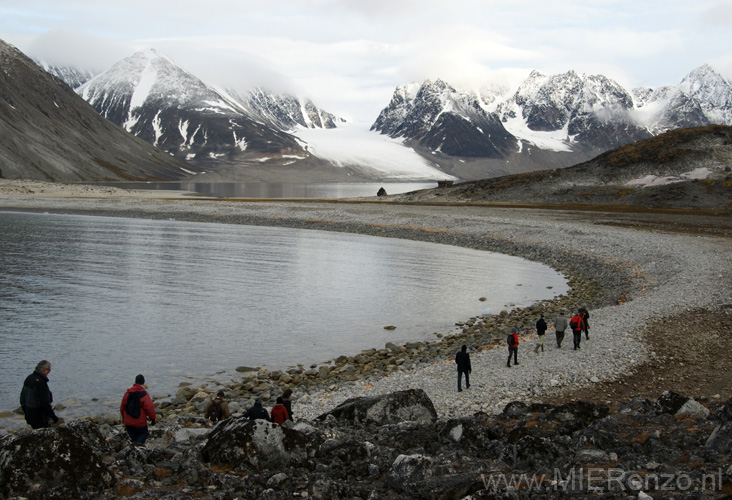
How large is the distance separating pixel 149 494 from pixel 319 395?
826 centimetres

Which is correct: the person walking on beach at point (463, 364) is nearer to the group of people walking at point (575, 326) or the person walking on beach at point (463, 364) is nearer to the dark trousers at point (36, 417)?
the group of people walking at point (575, 326)

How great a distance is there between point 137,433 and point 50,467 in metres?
2.92

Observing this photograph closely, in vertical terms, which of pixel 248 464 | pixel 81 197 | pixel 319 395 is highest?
pixel 81 197

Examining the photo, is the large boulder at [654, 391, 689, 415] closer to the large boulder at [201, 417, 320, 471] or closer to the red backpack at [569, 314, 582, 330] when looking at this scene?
the large boulder at [201, 417, 320, 471]

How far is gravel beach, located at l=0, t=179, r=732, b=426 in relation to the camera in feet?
52.6

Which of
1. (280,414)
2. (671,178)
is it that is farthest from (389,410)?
(671,178)

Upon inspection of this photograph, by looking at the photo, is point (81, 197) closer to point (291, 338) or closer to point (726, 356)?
point (291, 338)

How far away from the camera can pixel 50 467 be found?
839 cm

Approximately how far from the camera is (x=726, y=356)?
57.9ft

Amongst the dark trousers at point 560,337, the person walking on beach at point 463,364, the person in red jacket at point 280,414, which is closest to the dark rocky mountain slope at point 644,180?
the dark trousers at point 560,337

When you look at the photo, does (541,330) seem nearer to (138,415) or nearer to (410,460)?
(410,460)

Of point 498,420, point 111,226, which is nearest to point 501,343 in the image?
point 498,420

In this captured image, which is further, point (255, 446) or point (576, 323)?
point (576, 323)

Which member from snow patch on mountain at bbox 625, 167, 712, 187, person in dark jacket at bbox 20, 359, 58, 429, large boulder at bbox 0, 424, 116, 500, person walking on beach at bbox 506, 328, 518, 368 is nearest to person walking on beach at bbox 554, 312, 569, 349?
person walking on beach at bbox 506, 328, 518, 368
